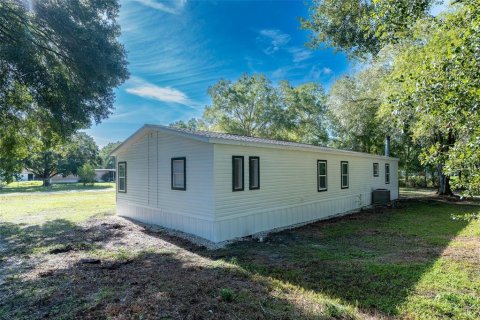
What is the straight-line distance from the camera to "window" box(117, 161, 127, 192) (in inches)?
426

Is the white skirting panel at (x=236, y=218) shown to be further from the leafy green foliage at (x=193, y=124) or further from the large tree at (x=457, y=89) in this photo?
the leafy green foliage at (x=193, y=124)

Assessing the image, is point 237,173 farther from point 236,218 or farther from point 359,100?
point 359,100

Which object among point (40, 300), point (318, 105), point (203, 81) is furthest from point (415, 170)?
point (40, 300)

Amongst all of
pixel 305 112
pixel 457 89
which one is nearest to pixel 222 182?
pixel 457 89

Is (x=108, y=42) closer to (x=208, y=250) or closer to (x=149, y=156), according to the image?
(x=149, y=156)

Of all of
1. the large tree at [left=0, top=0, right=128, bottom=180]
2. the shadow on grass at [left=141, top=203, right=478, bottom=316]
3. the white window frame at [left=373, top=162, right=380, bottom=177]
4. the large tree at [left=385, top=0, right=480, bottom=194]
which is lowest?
the shadow on grass at [left=141, top=203, right=478, bottom=316]

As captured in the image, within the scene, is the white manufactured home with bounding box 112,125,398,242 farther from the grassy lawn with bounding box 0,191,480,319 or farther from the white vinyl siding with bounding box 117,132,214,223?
the grassy lawn with bounding box 0,191,480,319

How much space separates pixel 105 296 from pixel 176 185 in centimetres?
445

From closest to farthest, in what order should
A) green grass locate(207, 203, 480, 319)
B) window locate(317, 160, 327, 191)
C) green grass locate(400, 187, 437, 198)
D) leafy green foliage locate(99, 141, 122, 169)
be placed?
green grass locate(207, 203, 480, 319), window locate(317, 160, 327, 191), green grass locate(400, 187, 437, 198), leafy green foliage locate(99, 141, 122, 169)

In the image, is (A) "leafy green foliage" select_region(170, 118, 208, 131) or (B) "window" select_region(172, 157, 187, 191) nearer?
(B) "window" select_region(172, 157, 187, 191)

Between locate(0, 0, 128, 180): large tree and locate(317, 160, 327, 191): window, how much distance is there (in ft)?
25.6

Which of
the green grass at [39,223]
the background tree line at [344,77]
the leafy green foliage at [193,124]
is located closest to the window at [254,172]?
the background tree line at [344,77]

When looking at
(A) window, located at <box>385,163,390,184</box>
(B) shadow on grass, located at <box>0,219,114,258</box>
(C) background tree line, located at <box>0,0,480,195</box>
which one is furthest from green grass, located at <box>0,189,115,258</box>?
(A) window, located at <box>385,163,390,184</box>

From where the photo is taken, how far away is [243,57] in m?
20.2
